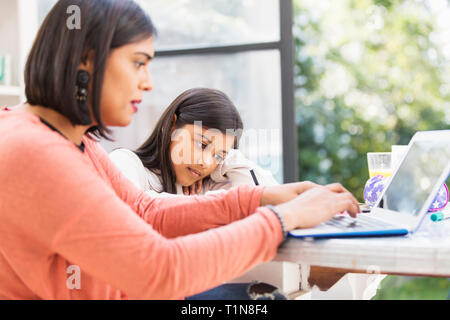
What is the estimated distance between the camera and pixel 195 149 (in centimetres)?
161

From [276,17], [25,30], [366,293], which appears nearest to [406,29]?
[276,17]

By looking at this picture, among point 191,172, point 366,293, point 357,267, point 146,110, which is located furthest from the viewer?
point 146,110

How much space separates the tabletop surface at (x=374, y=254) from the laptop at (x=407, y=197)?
2 centimetres

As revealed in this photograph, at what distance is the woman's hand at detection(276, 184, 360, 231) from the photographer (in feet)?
2.52

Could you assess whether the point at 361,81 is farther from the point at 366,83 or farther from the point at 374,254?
the point at 374,254

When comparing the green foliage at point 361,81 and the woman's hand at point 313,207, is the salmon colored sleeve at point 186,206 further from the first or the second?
the green foliage at point 361,81

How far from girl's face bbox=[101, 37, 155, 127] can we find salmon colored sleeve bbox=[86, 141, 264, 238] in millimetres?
211

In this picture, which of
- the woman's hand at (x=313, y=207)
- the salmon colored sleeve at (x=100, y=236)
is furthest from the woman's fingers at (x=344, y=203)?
the salmon colored sleeve at (x=100, y=236)

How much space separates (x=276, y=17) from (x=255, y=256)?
2429 mm

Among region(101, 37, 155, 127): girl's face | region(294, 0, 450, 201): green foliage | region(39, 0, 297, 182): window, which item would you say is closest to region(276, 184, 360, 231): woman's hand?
region(101, 37, 155, 127): girl's face

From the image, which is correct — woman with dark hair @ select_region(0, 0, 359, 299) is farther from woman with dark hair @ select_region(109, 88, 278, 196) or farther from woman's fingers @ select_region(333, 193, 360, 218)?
woman with dark hair @ select_region(109, 88, 278, 196)

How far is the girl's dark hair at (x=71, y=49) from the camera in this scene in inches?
29.5
